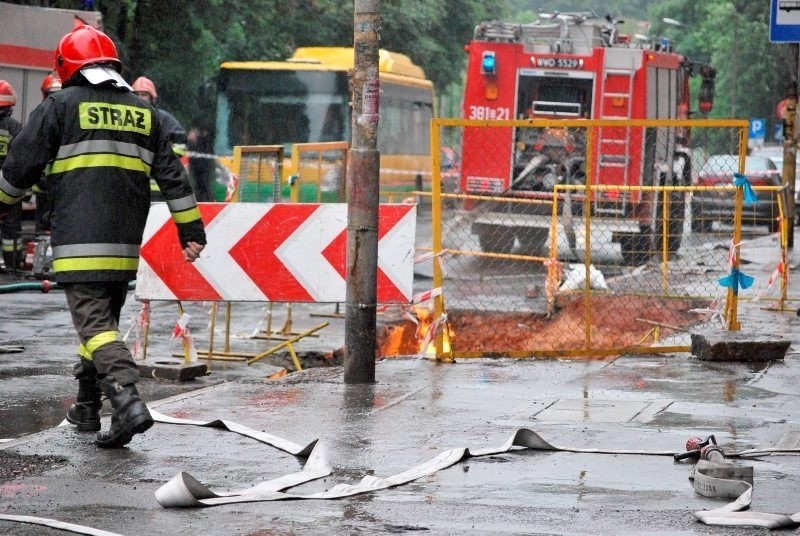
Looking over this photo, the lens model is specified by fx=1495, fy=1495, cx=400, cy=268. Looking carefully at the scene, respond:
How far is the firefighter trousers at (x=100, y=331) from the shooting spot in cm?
713

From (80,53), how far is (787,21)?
19.1ft

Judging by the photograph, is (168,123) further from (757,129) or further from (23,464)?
(757,129)

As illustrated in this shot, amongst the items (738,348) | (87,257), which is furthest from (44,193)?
(87,257)

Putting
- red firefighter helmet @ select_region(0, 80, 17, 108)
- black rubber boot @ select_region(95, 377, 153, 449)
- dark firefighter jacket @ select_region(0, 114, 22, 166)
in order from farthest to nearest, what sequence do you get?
red firefighter helmet @ select_region(0, 80, 17, 108) → dark firefighter jacket @ select_region(0, 114, 22, 166) → black rubber boot @ select_region(95, 377, 153, 449)

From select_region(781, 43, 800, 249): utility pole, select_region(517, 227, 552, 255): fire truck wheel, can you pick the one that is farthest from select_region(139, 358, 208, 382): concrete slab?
select_region(781, 43, 800, 249): utility pole

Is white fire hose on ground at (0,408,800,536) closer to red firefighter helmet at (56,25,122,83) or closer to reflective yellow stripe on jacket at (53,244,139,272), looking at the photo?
reflective yellow stripe on jacket at (53,244,139,272)

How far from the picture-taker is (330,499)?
6043 mm

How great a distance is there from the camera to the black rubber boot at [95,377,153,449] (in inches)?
276

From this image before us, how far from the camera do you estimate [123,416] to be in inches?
277

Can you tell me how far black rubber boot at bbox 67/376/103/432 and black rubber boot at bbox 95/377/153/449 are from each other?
1.27ft

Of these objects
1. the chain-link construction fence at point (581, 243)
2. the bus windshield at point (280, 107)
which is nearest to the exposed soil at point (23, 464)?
the chain-link construction fence at point (581, 243)

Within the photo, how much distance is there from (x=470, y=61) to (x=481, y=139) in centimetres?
147

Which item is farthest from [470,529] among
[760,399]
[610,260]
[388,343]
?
[610,260]


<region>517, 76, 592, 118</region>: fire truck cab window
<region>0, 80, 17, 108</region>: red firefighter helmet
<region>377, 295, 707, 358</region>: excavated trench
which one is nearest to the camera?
<region>377, 295, 707, 358</region>: excavated trench
